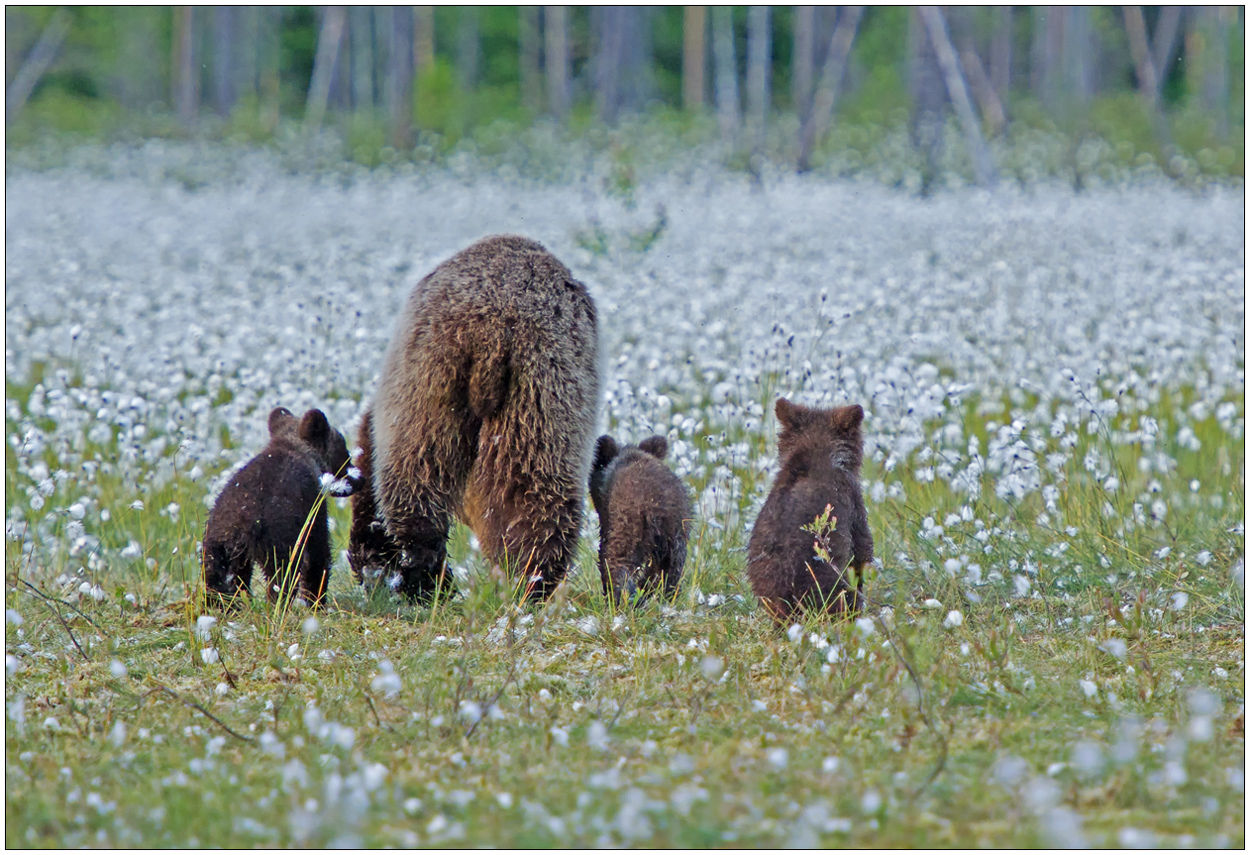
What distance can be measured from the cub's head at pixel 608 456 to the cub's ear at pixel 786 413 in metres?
0.80

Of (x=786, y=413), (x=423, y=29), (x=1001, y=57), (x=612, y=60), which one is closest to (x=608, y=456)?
(x=786, y=413)

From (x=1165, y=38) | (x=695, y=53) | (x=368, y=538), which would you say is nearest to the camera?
(x=368, y=538)

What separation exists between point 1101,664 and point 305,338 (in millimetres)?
6613

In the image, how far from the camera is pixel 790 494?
570cm

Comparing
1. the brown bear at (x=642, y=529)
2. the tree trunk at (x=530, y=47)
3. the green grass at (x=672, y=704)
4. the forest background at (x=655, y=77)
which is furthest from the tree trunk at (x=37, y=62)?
the green grass at (x=672, y=704)

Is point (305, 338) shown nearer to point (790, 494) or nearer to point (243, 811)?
point (790, 494)

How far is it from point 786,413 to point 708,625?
3.43 ft

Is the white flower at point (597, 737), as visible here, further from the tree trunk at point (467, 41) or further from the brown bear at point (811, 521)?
the tree trunk at point (467, 41)

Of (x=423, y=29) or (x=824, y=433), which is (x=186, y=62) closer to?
(x=423, y=29)

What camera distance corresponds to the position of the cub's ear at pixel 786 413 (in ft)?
19.7

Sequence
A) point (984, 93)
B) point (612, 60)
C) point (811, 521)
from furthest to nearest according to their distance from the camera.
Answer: point (612, 60), point (984, 93), point (811, 521)

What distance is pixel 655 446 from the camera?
6.70m

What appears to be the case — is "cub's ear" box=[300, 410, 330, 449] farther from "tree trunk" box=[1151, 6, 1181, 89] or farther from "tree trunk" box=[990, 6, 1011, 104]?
"tree trunk" box=[990, 6, 1011, 104]

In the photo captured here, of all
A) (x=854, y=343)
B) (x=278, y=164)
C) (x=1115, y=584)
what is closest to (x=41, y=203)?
(x=278, y=164)
